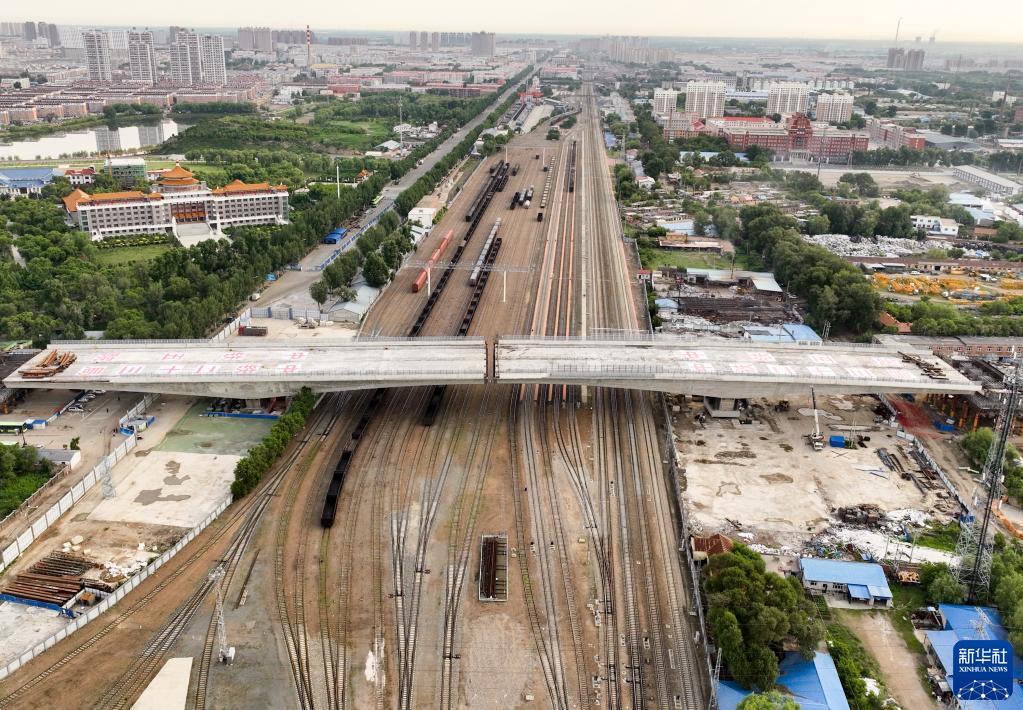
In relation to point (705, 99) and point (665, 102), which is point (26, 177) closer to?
point (665, 102)

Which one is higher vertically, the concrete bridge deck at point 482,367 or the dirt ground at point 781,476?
the concrete bridge deck at point 482,367

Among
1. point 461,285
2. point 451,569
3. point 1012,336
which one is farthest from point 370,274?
point 1012,336

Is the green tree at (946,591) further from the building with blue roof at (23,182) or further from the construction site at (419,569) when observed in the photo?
the building with blue roof at (23,182)

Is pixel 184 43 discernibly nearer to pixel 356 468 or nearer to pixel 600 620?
pixel 356 468

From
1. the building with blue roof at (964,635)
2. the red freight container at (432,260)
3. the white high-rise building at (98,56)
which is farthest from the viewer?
the white high-rise building at (98,56)

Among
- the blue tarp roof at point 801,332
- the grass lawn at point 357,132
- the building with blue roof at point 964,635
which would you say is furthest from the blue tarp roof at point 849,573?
the grass lawn at point 357,132

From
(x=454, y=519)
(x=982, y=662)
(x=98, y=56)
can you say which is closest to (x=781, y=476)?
(x=454, y=519)

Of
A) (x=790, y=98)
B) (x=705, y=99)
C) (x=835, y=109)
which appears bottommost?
(x=835, y=109)
